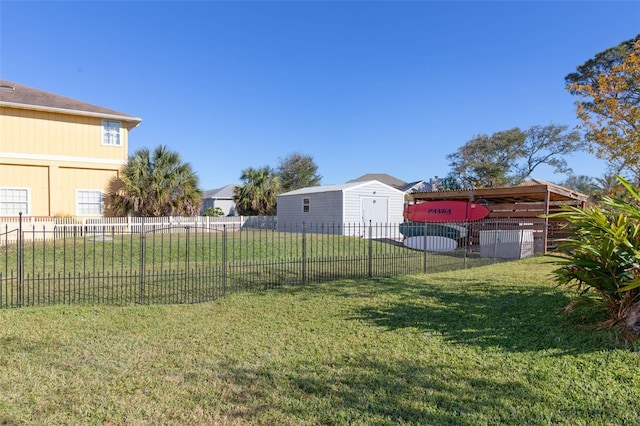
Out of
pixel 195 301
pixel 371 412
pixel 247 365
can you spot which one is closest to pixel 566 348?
pixel 371 412

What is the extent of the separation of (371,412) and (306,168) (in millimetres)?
37319

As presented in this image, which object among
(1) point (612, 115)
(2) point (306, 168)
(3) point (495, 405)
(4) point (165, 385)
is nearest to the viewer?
(3) point (495, 405)

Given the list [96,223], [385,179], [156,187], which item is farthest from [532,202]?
[385,179]

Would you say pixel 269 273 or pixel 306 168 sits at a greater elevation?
pixel 306 168

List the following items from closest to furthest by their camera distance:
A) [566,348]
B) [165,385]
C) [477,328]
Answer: [165,385], [566,348], [477,328]

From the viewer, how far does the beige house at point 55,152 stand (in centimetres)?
1561

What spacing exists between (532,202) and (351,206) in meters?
8.09

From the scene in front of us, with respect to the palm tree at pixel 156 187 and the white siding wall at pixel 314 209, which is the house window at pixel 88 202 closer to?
the palm tree at pixel 156 187

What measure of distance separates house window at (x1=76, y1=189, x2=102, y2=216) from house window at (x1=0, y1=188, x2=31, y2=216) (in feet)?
6.05

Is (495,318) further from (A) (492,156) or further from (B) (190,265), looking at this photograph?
(A) (492,156)

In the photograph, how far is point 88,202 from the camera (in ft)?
56.1

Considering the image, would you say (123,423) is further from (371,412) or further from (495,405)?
(495,405)

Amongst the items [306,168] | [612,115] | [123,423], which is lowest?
[123,423]

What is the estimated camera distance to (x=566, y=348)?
4.02m
